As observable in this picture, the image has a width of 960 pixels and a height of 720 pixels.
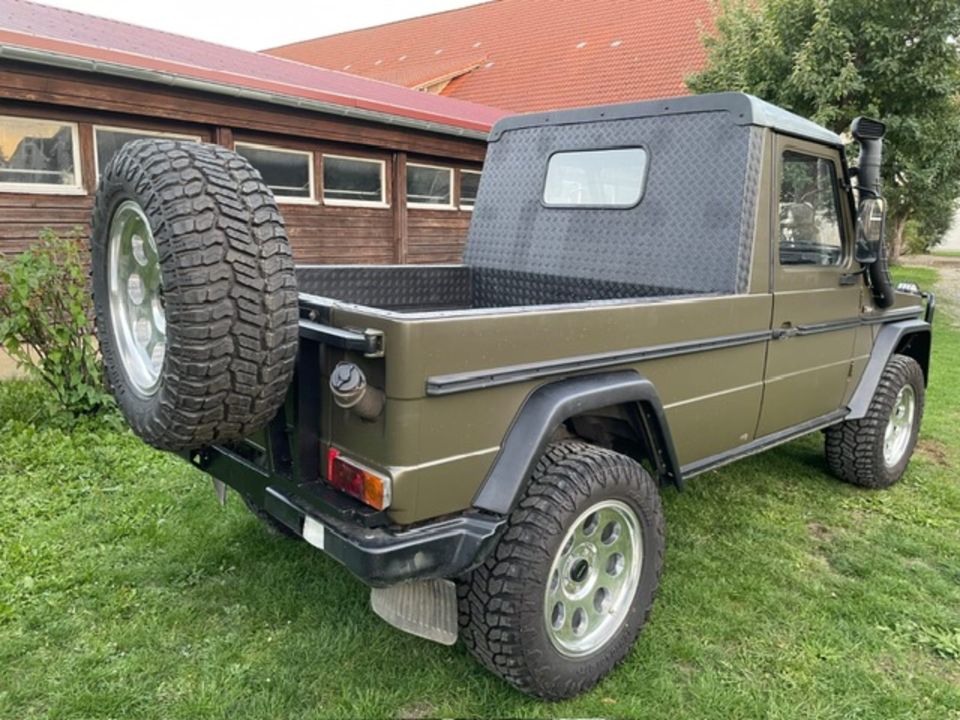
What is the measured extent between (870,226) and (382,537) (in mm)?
2773

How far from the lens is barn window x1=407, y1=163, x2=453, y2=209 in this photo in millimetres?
10742

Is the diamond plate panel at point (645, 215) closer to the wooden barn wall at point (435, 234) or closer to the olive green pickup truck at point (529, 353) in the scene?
the olive green pickup truck at point (529, 353)

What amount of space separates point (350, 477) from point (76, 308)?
3.59 metres

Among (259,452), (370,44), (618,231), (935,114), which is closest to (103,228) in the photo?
(259,452)

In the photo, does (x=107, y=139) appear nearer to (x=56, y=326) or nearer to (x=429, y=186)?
(x=56, y=326)

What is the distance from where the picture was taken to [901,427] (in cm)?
465

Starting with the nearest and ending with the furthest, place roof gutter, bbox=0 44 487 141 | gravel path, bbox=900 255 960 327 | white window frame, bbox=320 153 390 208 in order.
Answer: roof gutter, bbox=0 44 487 141 < white window frame, bbox=320 153 390 208 < gravel path, bbox=900 255 960 327

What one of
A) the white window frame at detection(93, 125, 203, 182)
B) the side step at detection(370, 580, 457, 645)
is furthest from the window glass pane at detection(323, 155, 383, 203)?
the side step at detection(370, 580, 457, 645)

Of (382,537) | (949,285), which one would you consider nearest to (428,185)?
(382,537)

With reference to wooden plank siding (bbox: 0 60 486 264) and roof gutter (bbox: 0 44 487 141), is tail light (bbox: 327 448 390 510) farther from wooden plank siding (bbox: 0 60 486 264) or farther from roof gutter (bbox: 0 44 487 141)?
wooden plank siding (bbox: 0 60 486 264)

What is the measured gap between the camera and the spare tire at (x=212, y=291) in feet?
6.40

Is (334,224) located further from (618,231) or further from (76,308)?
(618,231)

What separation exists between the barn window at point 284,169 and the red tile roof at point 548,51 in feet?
33.5

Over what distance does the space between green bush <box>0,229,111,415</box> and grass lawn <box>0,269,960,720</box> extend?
630mm
